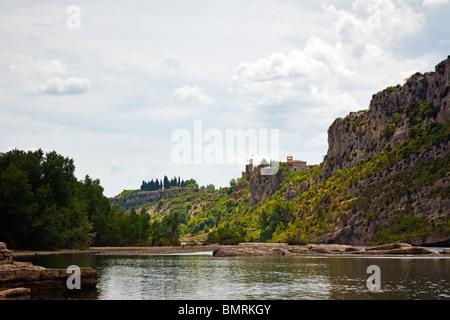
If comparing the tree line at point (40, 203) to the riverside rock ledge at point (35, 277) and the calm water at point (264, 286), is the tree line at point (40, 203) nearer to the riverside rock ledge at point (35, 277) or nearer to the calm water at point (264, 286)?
the calm water at point (264, 286)

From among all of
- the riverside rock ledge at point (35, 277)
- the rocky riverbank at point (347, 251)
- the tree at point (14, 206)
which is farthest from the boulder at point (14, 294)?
the rocky riverbank at point (347, 251)

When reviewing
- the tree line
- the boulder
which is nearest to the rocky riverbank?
the tree line

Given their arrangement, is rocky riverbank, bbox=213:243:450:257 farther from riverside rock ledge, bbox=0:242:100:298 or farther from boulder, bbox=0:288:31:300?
boulder, bbox=0:288:31:300

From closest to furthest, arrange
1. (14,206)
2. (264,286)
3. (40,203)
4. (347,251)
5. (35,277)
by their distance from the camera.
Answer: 1. (35,277)
2. (264,286)
3. (14,206)
4. (40,203)
5. (347,251)

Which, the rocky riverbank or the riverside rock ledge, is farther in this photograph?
the rocky riverbank

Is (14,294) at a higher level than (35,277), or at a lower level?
lower

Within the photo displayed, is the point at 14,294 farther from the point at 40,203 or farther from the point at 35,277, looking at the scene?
the point at 40,203

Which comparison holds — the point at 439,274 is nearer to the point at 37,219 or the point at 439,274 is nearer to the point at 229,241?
the point at 37,219

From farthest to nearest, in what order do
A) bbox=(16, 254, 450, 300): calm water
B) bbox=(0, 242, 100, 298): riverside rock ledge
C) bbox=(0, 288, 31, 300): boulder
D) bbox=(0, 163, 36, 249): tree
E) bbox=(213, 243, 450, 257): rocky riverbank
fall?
bbox=(213, 243, 450, 257): rocky riverbank < bbox=(0, 163, 36, 249): tree < bbox=(16, 254, 450, 300): calm water < bbox=(0, 242, 100, 298): riverside rock ledge < bbox=(0, 288, 31, 300): boulder

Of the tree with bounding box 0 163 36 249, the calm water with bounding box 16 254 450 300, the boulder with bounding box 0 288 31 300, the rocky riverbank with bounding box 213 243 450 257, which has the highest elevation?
the tree with bounding box 0 163 36 249

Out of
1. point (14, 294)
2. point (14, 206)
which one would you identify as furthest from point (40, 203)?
point (14, 294)
